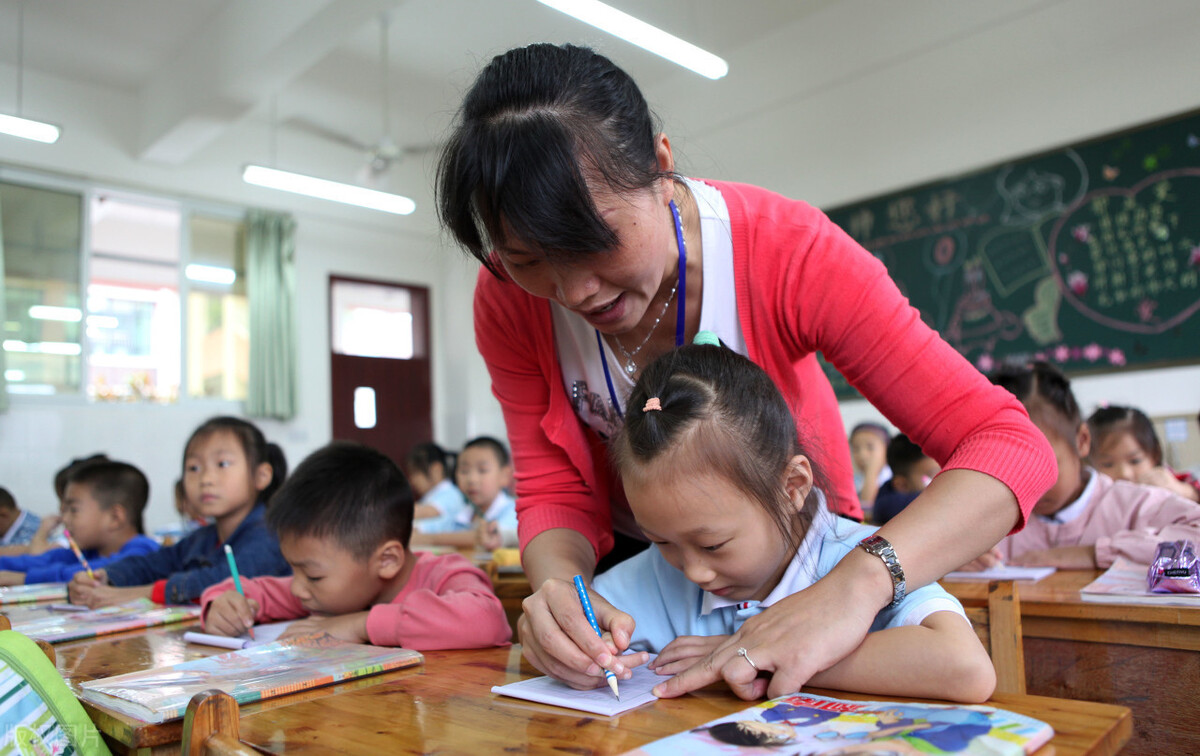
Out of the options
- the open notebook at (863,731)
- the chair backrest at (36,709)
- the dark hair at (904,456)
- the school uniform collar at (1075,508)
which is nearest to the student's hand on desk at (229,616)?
the chair backrest at (36,709)

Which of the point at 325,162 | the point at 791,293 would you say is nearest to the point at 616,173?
the point at 791,293

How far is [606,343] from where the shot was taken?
47.4 inches

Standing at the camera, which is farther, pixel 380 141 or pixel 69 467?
pixel 380 141

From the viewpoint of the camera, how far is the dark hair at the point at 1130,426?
3.05m

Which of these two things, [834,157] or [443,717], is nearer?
[443,717]

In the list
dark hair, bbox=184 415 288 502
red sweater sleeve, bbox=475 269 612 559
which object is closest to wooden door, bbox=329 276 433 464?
dark hair, bbox=184 415 288 502

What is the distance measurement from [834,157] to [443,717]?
5190mm

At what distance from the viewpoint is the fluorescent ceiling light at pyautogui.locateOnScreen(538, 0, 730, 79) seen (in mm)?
3713

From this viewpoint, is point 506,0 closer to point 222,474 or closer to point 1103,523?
point 222,474

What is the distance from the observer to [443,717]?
79 centimetres

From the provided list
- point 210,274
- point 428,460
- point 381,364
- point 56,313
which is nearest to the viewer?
point 428,460

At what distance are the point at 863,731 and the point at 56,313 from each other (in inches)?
262

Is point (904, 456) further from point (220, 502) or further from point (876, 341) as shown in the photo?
point (220, 502)

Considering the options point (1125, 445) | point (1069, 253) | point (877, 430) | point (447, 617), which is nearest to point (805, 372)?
point (447, 617)
